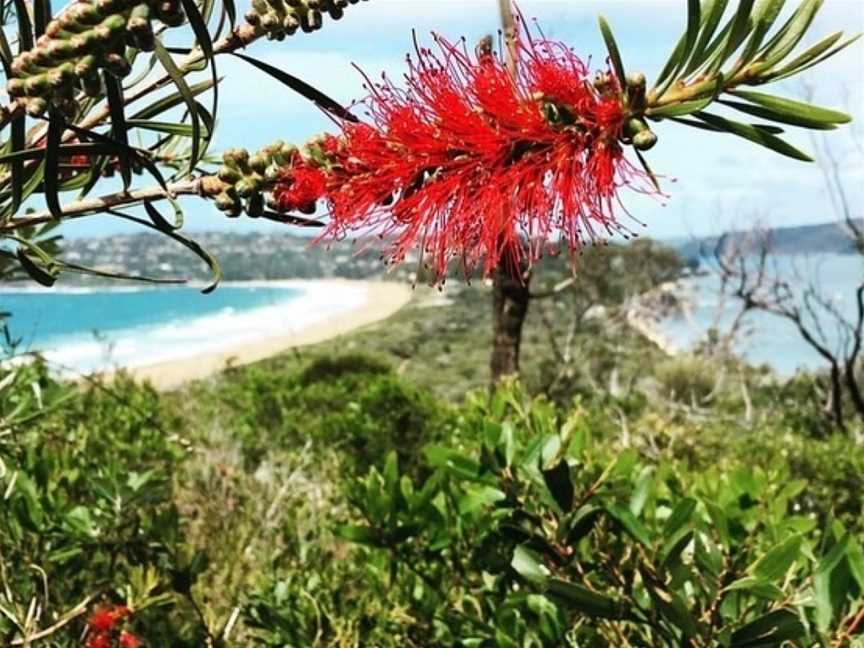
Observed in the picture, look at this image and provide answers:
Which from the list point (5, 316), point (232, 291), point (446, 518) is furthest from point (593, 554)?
point (232, 291)

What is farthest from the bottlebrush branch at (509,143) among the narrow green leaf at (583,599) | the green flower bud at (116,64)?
the narrow green leaf at (583,599)

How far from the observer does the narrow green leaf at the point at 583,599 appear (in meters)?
1.09

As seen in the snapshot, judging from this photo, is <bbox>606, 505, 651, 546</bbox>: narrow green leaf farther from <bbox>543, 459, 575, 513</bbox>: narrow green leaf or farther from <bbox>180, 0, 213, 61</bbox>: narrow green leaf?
<bbox>180, 0, 213, 61</bbox>: narrow green leaf

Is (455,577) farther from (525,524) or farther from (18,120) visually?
(18,120)

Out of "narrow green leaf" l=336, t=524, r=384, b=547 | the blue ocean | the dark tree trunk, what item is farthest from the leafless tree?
Answer: "narrow green leaf" l=336, t=524, r=384, b=547

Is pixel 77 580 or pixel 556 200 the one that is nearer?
pixel 556 200

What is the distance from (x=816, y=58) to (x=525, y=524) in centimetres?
105

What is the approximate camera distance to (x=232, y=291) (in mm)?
67188

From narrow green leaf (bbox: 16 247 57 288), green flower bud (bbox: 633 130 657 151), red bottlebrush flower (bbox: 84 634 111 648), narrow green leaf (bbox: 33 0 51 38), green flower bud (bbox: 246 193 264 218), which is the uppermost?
narrow green leaf (bbox: 33 0 51 38)

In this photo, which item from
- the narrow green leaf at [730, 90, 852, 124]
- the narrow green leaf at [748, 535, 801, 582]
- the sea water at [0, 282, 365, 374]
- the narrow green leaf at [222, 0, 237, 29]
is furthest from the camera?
the sea water at [0, 282, 365, 374]

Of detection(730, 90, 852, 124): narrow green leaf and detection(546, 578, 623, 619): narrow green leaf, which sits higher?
detection(730, 90, 852, 124): narrow green leaf

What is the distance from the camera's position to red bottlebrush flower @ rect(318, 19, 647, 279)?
2.25 feet

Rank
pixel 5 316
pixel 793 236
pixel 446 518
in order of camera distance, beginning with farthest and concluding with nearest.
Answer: pixel 793 236, pixel 446 518, pixel 5 316

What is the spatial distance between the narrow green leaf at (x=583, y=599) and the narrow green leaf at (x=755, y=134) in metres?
0.62
